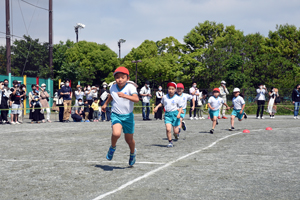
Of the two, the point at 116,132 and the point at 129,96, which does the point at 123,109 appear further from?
the point at 116,132

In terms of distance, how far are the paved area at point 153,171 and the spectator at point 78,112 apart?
9486mm

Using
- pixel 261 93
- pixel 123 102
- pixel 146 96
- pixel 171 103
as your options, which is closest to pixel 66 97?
pixel 146 96

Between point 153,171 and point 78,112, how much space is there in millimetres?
15276

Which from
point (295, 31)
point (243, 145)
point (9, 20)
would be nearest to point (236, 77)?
point (295, 31)

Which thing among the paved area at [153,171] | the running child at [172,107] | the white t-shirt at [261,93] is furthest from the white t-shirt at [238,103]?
the white t-shirt at [261,93]

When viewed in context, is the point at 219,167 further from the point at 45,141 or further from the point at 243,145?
the point at 45,141

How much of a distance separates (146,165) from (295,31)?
6099 centimetres

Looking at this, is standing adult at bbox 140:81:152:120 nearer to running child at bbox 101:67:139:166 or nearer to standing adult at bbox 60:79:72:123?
standing adult at bbox 60:79:72:123

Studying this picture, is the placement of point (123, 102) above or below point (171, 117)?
above

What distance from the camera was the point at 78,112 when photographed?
2139 cm

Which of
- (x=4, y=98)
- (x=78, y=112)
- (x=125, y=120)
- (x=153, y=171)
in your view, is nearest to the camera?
(x=153, y=171)

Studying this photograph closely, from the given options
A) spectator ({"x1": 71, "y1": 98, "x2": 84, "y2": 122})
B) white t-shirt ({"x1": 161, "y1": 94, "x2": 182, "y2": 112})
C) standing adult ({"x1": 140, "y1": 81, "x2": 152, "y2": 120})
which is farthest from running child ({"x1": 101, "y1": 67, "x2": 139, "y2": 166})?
standing adult ({"x1": 140, "y1": 81, "x2": 152, "y2": 120})

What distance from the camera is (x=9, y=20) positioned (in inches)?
1113

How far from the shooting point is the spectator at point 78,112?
20.7m
